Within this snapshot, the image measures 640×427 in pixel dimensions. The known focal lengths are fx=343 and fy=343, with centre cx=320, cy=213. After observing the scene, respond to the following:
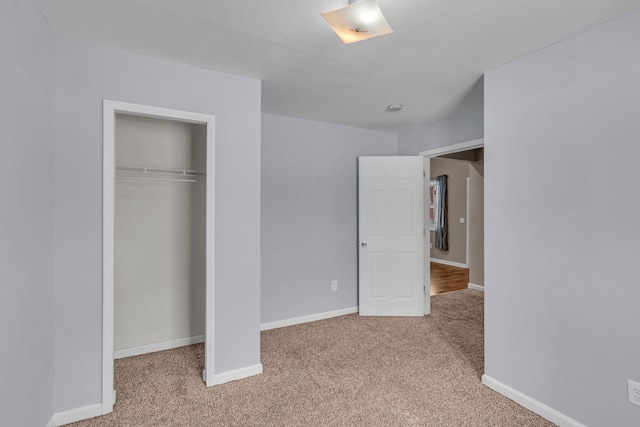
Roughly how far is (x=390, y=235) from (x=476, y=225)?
247 cm

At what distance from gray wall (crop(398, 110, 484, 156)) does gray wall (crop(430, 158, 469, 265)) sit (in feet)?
11.7

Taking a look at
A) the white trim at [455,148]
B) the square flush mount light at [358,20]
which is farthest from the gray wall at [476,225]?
the square flush mount light at [358,20]

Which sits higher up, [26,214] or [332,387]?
[26,214]

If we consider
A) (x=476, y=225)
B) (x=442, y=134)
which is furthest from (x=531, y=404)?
(x=476, y=225)

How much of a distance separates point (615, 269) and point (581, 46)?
52.3 inches

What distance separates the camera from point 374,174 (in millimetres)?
4340

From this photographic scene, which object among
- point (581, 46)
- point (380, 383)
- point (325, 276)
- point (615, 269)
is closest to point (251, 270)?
point (380, 383)

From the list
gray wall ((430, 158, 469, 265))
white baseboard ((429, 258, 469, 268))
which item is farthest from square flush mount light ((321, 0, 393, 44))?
white baseboard ((429, 258, 469, 268))

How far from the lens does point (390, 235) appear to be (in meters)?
4.33

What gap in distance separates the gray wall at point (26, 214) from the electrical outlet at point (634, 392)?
3075 millimetres

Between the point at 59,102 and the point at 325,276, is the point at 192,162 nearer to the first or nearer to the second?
the point at 59,102

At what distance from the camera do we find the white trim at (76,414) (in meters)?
2.13

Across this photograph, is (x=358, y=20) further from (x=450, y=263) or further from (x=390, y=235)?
(x=450, y=263)

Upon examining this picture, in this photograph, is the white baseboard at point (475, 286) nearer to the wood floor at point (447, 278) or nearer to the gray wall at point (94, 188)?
the wood floor at point (447, 278)
